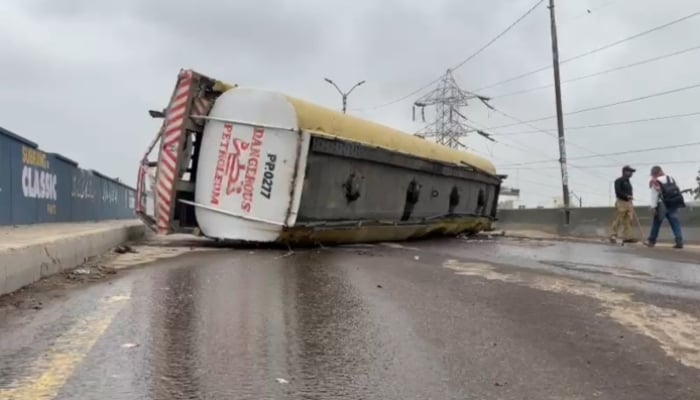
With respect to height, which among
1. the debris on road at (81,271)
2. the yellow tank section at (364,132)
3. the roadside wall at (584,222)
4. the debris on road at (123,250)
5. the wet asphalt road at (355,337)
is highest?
the yellow tank section at (364,132)

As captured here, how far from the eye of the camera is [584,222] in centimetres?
1969

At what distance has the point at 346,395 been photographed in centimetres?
353

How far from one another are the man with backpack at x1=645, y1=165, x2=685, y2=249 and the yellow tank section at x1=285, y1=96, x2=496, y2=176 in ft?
15.4

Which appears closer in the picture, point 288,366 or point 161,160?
point 288,366

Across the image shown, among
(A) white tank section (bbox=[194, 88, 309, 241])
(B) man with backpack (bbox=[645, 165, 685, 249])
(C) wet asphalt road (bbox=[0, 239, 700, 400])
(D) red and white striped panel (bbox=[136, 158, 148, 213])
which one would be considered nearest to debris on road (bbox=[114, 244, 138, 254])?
(D) red and white striped panel (bbox=[136, 158, 148, 213])

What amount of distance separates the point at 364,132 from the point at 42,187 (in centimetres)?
758

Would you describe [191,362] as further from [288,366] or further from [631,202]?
[631,202]

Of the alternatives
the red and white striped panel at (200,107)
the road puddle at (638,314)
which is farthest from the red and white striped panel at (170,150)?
the road puddle at (638,314)

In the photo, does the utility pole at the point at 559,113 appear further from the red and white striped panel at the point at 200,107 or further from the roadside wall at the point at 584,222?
the red and white striped panel at the point at 200,107

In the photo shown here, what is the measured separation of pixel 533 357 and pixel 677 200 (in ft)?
38.1

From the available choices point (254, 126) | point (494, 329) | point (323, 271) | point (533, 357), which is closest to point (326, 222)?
point (254, 126)

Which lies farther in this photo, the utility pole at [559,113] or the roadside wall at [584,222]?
the utility pole at [559,113]

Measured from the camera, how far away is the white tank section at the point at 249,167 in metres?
11.5

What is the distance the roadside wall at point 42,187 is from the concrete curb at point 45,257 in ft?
10.8
